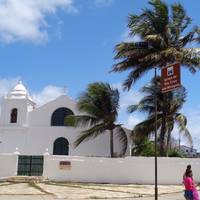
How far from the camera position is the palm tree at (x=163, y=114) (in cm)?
2691

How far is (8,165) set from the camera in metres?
24.9

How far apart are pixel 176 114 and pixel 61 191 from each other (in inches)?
431

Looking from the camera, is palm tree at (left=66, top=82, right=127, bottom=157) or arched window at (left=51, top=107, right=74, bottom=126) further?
arched window at (left=51, top=107, right=74, bottom=126)

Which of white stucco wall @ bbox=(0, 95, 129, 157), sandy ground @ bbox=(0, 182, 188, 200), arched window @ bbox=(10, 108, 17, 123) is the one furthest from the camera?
arched window @ bbox=(10, 108, 17, 123)

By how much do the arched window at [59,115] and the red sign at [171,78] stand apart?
22.0 meters

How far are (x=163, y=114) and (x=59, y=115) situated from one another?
11213 millimetres

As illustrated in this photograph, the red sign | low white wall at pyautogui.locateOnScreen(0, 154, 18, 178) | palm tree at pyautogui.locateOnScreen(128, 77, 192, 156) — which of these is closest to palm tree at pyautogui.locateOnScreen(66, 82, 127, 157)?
palm tree at pyautogui.locateOnScreen(128, 77, 192, 156)

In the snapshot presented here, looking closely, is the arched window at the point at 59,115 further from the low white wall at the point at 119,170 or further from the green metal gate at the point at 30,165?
the low white wall at the point at 119,170

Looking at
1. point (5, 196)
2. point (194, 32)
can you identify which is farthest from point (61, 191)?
point (194, 32)

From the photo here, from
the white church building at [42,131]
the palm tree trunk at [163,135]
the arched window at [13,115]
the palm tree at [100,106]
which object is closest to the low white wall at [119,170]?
the palm tree trunk at [163,135]

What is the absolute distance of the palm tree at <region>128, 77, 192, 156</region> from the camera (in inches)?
1059

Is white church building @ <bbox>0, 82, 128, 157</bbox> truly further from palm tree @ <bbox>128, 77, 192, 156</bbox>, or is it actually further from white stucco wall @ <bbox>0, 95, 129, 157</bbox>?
palm tree @ <bbox>128, 77, 192, 156</bbox>

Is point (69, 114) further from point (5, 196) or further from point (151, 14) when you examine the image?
point (5, 196)

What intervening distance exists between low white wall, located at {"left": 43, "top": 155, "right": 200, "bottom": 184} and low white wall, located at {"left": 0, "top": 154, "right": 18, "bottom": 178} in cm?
176
